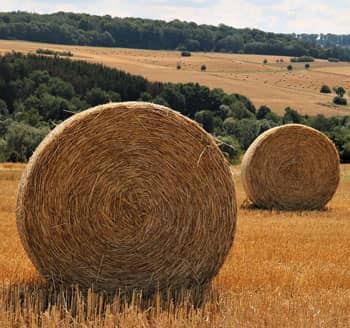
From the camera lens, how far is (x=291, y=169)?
49.7 ft

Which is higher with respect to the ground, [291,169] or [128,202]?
[128,202]

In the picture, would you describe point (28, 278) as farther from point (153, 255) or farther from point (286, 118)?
point (286, 118)

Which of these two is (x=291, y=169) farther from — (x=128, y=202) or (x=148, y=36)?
(x=148, y=36)

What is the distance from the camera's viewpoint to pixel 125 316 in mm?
6059

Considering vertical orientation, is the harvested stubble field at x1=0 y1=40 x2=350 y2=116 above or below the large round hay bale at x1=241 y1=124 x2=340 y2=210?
below

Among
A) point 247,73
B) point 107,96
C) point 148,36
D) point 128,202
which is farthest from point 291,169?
point 148,36

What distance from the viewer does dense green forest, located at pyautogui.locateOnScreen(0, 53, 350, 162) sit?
2160 inches

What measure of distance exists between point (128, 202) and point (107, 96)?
182ft

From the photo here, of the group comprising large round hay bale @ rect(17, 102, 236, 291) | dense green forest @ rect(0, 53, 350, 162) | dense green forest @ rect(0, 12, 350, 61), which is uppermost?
large round hay bale @ rect(17, 102, 236, 291)

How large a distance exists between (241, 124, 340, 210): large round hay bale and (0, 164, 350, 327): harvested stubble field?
9.90ft

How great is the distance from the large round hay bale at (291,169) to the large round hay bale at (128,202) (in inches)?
292

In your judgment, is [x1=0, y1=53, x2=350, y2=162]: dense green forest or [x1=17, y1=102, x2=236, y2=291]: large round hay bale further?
[x1=0, y1=53, x2=350, y2=162]: dense green forest

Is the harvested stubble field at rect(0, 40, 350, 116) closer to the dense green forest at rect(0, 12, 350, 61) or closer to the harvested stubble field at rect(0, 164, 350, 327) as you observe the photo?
the dense green forest at rect(0, 12, 350, 61)

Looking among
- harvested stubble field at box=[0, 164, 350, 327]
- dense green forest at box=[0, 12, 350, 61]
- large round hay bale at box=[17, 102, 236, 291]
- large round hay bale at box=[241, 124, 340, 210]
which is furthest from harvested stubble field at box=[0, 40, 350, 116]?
large round hay bale at box=[17, 102, 236, 291]
